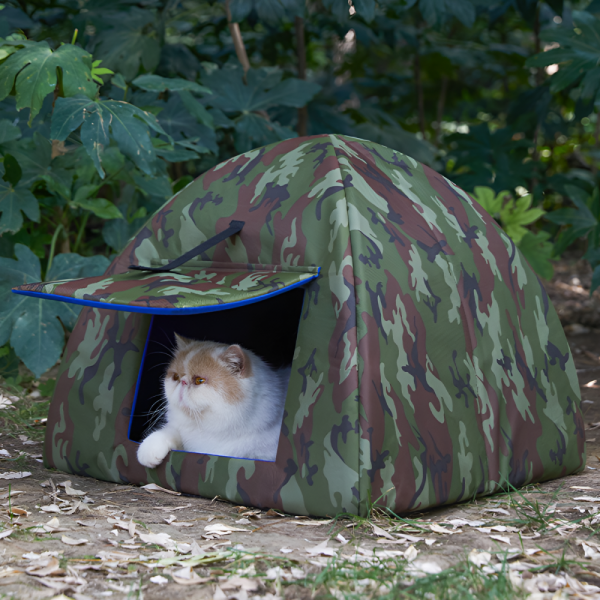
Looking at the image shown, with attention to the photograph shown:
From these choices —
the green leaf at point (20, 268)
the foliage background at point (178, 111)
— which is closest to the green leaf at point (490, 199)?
the foliage background at point (178, 111)

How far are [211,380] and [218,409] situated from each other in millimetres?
101

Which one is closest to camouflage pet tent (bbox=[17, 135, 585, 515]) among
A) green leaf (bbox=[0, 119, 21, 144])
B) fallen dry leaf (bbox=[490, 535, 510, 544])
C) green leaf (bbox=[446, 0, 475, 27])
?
fallen dry leaf (bbox=[490, 535, 510, 544])

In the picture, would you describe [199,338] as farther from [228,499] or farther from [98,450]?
[228,499]

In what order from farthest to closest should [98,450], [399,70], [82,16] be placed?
[399,70] → [82,16] → [98,450]

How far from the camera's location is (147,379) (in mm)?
2432

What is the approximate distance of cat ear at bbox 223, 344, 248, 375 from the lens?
209 cm

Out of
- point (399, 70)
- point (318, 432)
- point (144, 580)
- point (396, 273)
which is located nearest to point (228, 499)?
point (318, 432)

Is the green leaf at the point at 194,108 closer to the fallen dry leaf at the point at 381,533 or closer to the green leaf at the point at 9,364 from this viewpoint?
the green leaf at the point at 9,364

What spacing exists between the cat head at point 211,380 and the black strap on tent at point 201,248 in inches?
13.0

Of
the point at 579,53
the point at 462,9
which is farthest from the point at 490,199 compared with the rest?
the point at 462,9

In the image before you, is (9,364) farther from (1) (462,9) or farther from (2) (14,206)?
(1) (462,9)

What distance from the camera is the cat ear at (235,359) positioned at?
2086mm

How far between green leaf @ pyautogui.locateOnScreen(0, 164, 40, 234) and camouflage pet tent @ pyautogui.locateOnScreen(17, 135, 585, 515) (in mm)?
675

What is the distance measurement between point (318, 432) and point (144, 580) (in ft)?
2.00
